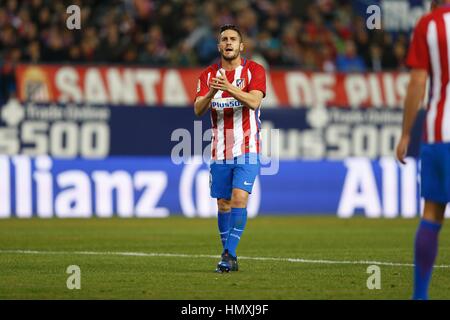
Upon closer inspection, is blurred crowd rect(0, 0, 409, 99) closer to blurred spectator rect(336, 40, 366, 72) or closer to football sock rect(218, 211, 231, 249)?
blurred spectator rect(336, 40, 366, 72)

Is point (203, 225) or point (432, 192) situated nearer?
point (432, 192)

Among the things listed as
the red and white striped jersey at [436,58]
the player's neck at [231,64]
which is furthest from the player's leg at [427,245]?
the player's neck at [231,64]

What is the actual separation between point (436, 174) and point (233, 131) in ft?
13.4

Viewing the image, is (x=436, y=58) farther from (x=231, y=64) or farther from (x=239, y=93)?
(x=231, y=64)

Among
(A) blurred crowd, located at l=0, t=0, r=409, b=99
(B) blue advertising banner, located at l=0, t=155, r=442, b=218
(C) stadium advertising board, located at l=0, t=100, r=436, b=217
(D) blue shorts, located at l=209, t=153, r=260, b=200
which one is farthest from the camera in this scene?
(A) blurred crowd, located at l=0, t=0, r=409, b=99

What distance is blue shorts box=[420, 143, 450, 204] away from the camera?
316 inches

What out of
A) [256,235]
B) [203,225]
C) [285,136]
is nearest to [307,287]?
[256,235]

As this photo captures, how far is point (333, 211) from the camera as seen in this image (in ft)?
71.9

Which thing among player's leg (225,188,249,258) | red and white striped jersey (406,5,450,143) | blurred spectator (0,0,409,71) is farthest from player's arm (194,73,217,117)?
blurred spectator (0,0,409,71)

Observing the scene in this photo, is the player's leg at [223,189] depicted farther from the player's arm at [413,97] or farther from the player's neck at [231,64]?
the player's arm at [413,97]

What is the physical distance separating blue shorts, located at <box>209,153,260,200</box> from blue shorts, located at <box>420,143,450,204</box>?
3749mm

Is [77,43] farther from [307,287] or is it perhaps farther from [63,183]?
[307,287]

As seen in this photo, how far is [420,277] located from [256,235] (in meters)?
8.88

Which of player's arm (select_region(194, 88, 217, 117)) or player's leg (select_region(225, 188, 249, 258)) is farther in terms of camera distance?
player's leg (select_region(225, 188, 249, 258))
